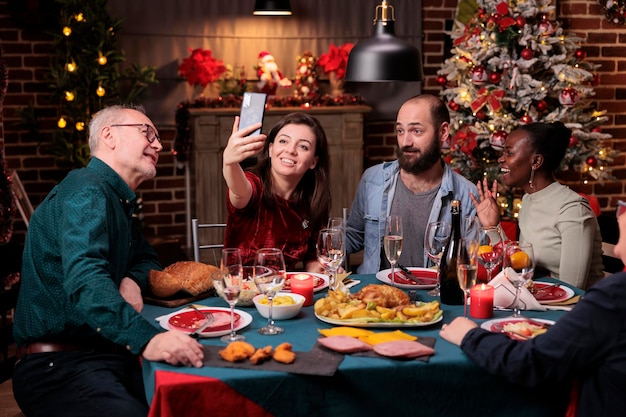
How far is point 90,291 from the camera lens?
203 cm

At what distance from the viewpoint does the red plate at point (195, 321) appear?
2.08 m

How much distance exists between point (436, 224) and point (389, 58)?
84cm

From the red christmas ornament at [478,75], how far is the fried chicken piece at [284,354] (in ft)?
12.6

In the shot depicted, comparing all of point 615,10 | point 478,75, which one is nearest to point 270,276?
point 478,75

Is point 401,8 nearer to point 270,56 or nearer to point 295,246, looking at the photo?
point 270,56

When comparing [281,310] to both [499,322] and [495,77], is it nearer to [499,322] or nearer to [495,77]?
[499,322]

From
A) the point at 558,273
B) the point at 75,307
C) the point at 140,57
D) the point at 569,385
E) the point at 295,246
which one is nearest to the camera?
the point at 569,385

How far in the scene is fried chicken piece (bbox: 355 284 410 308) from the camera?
7.26 feet

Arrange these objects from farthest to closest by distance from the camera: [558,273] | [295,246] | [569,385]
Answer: [295,246]
[558,273]
[569,385]

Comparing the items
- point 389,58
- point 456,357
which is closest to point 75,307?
point 456,357

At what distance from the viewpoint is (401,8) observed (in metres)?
6.25

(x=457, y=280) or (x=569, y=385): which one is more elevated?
(x=457, y=280)

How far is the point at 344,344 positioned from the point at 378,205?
146 cm

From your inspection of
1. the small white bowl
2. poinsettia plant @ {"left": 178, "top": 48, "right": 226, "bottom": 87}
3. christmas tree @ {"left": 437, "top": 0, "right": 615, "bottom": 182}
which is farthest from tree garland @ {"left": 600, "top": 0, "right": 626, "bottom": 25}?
the small white bowl
